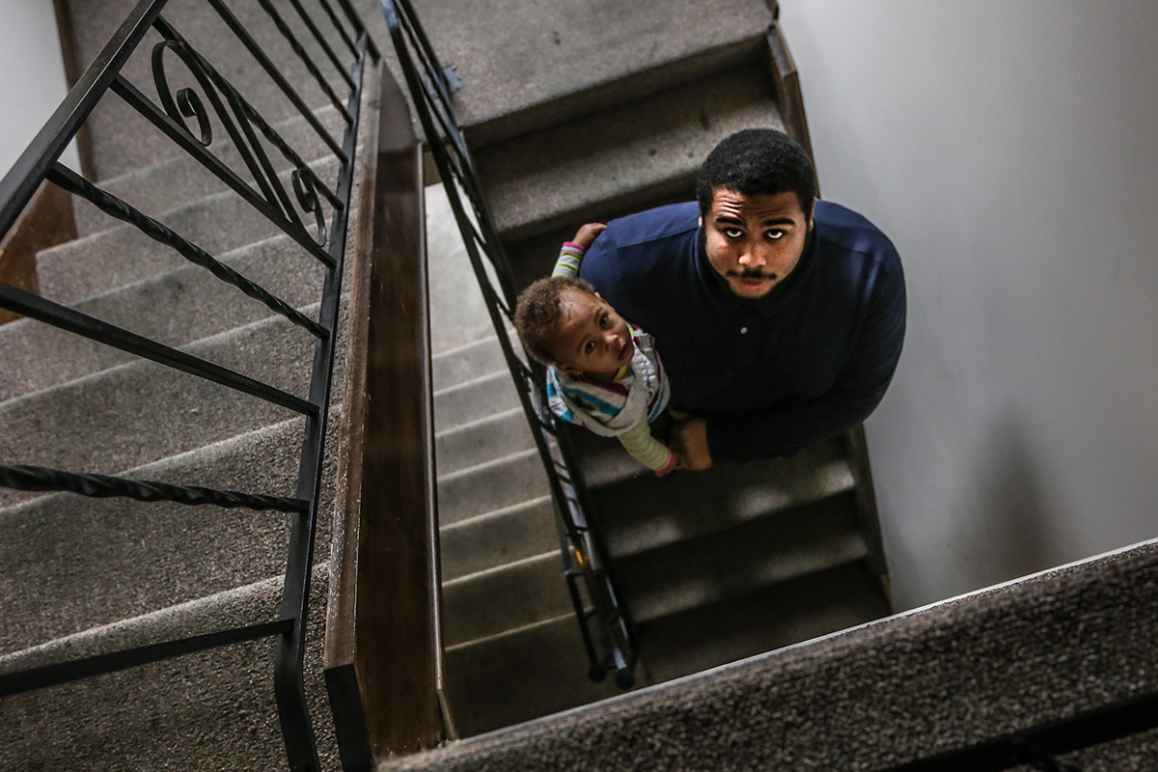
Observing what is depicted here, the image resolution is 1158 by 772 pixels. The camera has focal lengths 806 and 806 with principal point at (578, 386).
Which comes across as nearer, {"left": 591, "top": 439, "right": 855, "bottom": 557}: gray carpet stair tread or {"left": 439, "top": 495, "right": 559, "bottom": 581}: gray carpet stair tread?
{"left": 591, "top": 439, "right": 855, "bottom": 557}: gray carpet stair tread

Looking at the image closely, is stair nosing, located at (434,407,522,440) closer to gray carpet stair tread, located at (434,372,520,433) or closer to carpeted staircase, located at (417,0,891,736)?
gray carpet stair tread, located at (434,372,520,433)

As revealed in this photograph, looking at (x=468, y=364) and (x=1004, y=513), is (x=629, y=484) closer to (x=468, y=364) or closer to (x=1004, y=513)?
(x=1004, y=513)

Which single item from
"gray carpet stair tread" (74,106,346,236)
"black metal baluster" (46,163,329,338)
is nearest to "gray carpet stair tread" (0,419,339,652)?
"black metal baluster" (46,163,329,338)

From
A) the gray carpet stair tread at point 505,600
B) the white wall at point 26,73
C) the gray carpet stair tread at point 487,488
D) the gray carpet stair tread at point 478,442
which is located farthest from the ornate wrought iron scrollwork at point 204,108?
the gray carpet stair tread at point 478,442

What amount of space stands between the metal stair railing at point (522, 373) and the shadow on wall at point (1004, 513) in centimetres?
103

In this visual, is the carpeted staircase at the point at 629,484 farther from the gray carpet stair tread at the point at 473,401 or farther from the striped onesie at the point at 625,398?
the gray carpet stair tread at the point at 473,401

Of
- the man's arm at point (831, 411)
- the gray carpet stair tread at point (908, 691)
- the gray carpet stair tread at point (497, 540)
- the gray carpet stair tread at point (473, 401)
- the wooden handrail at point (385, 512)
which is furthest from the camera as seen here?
the gray carpet stair tread at point (473, 401)

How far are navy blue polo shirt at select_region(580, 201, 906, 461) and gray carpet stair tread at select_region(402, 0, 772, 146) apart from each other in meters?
0.87

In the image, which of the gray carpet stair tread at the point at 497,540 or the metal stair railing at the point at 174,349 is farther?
the gray carpet stair tread at the point at 497,540

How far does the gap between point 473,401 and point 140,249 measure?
1950 mm

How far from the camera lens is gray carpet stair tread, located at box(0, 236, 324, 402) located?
2.28m

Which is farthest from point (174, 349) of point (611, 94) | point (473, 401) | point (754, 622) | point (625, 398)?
point (473, 401)

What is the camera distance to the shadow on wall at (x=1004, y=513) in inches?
71.1

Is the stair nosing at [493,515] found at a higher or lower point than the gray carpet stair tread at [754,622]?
higher
